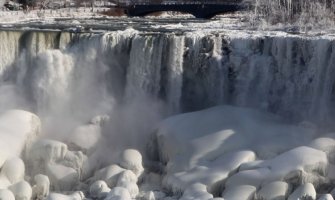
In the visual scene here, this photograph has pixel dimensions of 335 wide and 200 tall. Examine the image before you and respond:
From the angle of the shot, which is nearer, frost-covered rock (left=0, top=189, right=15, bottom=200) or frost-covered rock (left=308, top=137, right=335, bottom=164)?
frost-covered rock (left=0, top=189, right=15, bottom=200)

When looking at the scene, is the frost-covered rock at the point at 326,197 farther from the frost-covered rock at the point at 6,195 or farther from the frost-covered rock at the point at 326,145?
the frost-covered rock at the point at 6,195

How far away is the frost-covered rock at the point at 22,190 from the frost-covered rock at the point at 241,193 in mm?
4710

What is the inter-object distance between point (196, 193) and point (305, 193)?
2.48 metres

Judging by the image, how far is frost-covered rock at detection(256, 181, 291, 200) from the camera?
1684 centimetres

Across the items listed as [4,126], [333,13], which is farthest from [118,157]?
[333,13]

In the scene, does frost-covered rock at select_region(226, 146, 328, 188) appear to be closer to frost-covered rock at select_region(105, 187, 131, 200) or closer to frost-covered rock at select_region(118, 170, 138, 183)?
frost-covered rock at select_region(105, 187, 131, 200)

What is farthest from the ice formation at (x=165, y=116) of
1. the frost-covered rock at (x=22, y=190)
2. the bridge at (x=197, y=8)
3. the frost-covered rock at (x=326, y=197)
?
the bridge at (x=197, y=8)

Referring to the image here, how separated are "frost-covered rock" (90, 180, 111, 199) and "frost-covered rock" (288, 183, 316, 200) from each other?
14.7ft

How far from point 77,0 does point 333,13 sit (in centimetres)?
2547

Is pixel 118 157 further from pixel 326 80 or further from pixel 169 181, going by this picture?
pixel 326 80

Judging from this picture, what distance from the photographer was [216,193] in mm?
17719

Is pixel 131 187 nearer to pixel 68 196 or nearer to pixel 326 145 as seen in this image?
pixel 68 196

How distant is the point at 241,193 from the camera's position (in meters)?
17.1

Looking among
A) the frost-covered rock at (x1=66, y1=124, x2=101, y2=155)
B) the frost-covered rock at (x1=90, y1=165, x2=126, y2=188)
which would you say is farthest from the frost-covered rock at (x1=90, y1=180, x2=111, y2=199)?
the frost-covered rock at (x1=66, y1=124, x2=101, y2=155)
